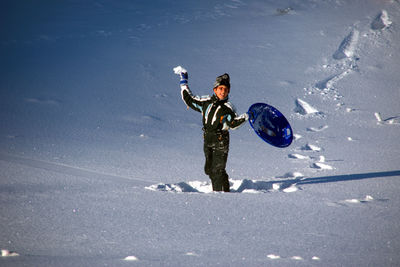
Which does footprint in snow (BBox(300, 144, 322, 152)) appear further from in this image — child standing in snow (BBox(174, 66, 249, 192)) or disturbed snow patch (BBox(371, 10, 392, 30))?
disturbed snow patch (BBox(371, 10, 392, 30))

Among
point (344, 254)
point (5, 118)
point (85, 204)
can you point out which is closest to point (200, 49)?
point (5, 118)

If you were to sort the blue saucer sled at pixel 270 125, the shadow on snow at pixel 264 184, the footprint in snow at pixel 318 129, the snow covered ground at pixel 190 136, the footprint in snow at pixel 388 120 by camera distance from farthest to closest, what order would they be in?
1. the footprint in snow at pixel 388 120
2. the footprint in snow at pixel 318 129
3. the blue saucer sled at pixel 270 125
4. the shadow on snow at pixel 264 184
5. the snow covered ground at pixel 190 136

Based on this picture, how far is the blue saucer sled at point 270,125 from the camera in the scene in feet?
12.0

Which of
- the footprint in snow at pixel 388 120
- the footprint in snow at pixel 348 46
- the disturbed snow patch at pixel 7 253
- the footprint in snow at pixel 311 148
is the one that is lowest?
the disturbed snow patch at pixel 7 253

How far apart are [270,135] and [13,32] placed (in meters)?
7.41

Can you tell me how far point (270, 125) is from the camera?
3.71 m

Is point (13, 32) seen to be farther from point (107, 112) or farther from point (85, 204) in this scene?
point (85, 204)

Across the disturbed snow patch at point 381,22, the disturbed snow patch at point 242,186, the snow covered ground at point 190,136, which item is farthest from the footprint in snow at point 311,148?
the disturbed snow patch at point 381,22

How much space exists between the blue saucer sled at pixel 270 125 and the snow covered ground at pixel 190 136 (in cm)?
39

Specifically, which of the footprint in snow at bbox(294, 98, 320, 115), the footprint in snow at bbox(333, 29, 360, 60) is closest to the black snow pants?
the footprint in snow at bbox(294, 98, 320, 115)

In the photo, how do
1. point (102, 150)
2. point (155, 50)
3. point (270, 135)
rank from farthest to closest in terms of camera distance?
point (155, 50), point (102, 150), point (270, 135)

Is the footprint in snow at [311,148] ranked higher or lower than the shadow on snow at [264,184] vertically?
higher

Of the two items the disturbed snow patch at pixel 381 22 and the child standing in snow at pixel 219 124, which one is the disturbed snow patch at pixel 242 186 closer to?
the child standing in snow at pixel 219 124

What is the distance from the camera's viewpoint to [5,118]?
536 cm
